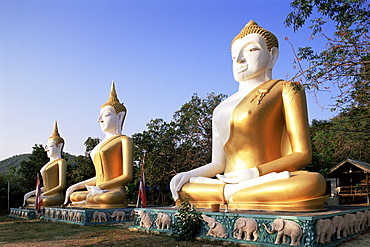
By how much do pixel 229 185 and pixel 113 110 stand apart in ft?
20.8

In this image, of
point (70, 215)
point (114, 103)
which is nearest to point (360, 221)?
point (70, 215)

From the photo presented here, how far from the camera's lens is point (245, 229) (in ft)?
16.8

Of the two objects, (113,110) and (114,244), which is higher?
(113,110)

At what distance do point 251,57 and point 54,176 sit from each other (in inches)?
396

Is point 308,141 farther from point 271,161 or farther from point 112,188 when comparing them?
point 112,188

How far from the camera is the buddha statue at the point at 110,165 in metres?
10.1

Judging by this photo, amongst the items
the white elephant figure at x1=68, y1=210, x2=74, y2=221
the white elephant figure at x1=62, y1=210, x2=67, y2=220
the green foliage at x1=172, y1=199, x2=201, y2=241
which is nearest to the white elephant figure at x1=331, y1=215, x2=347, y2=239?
the green foliage at x1=172, y1=199, x2=201, y2=241

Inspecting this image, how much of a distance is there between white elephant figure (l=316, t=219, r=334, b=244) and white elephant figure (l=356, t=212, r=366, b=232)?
1373mm

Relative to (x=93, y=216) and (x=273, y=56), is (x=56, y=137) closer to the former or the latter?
(x=93, y=216)

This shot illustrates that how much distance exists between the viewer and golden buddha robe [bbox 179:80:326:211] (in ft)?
19.4

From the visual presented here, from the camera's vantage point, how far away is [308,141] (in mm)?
6469

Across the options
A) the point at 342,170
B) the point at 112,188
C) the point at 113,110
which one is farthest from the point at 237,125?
the point at 342,170

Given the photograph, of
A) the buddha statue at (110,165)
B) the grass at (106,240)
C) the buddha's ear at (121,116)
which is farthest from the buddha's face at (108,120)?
the grass at (106,240)

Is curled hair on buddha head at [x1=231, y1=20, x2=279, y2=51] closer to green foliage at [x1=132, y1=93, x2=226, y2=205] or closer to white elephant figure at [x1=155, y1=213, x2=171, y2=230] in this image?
white elephant figure at [x1=155, y1=213, x2=171, y2=230]
